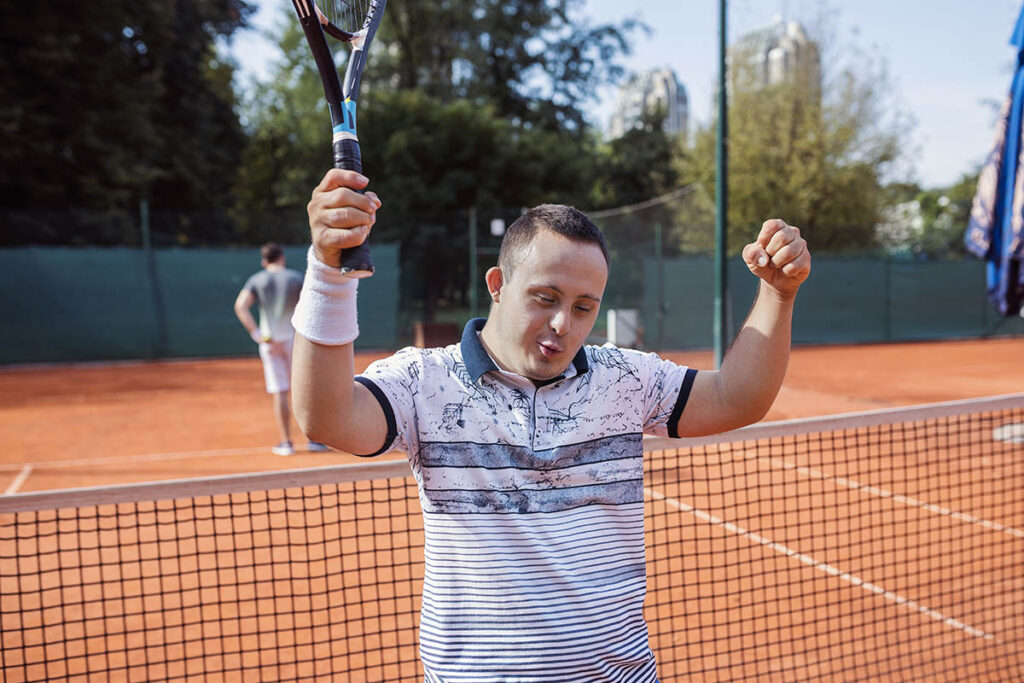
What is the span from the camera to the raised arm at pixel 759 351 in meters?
1.65

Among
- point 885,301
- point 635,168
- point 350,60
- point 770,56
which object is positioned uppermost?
point 770,56

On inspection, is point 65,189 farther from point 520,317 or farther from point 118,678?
point 520,317

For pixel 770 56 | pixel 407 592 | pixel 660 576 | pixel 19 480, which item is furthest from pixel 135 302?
pixel 770 56

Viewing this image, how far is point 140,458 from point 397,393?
6.95 m

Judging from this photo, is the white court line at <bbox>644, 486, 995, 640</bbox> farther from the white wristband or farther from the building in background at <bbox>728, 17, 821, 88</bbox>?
the building in background at <bbox>728, 17, 821, 88</bbox>

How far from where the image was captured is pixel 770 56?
2658 cm

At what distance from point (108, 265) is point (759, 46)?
19.7 meters

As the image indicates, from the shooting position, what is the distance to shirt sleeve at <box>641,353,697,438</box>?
1808 millimetres

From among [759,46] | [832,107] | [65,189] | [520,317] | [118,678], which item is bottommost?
[118,678]

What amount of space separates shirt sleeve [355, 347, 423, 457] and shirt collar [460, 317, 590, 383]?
0.10 metres

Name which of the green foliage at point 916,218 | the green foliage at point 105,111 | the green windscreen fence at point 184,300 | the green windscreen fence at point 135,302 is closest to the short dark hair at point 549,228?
the green windscreen fence at point 184,300

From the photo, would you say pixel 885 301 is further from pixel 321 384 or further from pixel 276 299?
pixel 321 384

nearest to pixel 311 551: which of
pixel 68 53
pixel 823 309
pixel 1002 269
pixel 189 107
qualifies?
pixel 1002 269

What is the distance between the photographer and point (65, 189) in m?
20.1
